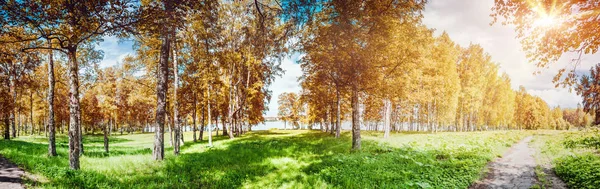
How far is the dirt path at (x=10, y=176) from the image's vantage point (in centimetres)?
668

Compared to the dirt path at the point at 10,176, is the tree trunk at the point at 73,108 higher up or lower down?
higher up

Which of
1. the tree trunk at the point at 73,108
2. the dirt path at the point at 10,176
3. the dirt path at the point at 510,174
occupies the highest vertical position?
the tree trunk at the point at 73,108

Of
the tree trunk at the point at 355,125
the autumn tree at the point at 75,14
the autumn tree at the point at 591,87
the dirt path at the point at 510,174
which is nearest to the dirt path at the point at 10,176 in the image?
the autumn tree at the point at 75,14

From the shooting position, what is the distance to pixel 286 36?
754 cm

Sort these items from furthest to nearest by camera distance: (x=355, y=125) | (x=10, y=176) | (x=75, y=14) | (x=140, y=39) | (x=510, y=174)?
(x=355, y=125) → (x=510, y=174) → (x=140, y=39) → (x=10, y=176) → (x=75, y=14)

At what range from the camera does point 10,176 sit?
24.8 feet

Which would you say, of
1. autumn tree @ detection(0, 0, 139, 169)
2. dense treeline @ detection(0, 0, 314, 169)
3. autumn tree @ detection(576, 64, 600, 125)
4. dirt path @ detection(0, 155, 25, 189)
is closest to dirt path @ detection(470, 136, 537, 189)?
autumn tree @ detection(576, 64, 600, 125)

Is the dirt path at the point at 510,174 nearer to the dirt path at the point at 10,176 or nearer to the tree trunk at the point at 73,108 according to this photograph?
the dirt path at the point at 10,176

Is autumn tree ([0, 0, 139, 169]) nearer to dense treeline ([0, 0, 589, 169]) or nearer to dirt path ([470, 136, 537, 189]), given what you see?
dense treeline ([0, 0, 589, 169])

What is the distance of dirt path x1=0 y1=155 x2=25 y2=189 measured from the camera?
6.68 metres

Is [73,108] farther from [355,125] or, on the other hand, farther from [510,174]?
[510,174]

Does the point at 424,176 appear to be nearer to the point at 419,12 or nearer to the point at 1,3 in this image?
the point at 419,12

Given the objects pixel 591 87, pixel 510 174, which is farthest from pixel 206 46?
pixel 591 87

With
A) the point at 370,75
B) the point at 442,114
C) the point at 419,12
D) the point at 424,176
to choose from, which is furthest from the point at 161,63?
the point at 442,114
